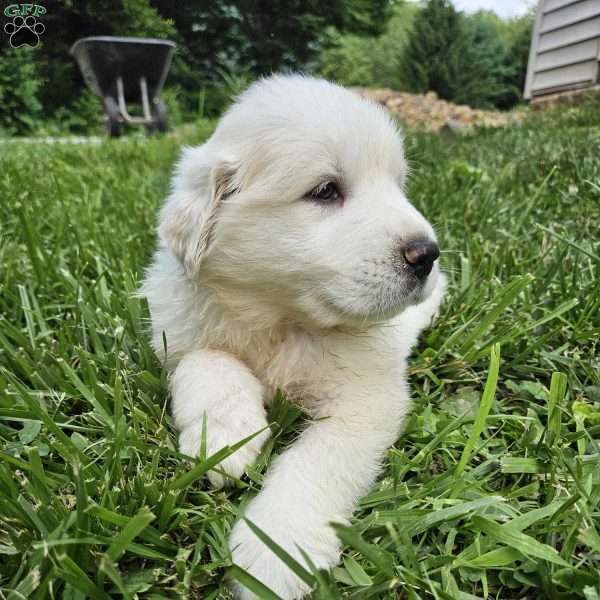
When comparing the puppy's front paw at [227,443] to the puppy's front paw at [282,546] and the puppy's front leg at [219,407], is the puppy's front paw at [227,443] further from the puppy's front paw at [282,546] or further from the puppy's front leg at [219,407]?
the puppy's front paw at [282,546]

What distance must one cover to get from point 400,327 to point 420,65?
1832 centimetres

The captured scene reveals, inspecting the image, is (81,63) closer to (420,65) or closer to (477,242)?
(477,242)

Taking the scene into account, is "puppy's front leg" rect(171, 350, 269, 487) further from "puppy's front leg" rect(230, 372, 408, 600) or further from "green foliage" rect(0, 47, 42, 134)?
"green foliage" rect(0, 47, 42, 134)

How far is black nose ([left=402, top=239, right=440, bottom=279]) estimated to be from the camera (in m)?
1.85

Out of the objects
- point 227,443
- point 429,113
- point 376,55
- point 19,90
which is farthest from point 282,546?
point 376,55

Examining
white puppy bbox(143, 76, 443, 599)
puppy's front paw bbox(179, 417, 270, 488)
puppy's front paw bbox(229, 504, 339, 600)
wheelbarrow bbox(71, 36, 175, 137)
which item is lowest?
puppy's front paw bbox(229, 504, 339, 600)

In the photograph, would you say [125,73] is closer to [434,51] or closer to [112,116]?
[112,116]

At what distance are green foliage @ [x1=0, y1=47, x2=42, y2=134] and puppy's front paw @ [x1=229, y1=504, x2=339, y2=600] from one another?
607 centimetres

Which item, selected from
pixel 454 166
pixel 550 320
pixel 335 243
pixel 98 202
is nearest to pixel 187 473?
pixel 335 243

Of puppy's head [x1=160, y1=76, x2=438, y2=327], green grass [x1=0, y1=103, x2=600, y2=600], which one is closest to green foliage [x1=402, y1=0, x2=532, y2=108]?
green grass [x1=0, y1=103, x2=600, y2=600]

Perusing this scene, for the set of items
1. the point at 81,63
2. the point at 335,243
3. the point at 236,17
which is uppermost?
the point at 236,17

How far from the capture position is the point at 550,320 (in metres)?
2.46

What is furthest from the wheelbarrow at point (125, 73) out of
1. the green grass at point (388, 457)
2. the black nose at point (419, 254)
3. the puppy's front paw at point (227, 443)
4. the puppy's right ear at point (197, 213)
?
the puppy's front paw at point (227, 443)

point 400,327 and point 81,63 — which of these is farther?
point 81,63
